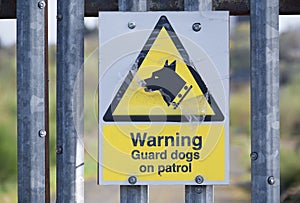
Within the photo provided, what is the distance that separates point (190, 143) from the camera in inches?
79.0

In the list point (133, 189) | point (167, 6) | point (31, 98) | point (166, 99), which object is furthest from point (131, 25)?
point (133, 189)

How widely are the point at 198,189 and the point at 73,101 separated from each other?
0.44 metres

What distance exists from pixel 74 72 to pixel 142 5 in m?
0.27

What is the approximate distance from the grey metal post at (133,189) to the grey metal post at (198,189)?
12 cm

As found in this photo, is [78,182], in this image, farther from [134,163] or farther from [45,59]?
[45,59]

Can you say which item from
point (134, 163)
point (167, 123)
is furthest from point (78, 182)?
point (167, 123)

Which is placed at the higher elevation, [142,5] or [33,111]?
[142,5]

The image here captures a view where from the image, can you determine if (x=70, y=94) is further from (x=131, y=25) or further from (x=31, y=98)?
(x=131, y=25)

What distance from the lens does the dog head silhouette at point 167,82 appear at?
2.02 metres

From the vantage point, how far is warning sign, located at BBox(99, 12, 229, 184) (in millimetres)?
2002

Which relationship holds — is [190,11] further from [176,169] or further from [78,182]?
[78,182]

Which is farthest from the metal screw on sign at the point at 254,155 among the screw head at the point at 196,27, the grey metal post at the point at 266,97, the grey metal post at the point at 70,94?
the grey metal post at the point at 70,94

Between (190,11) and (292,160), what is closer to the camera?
(190,11)

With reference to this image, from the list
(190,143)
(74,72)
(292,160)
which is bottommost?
(292,160)
